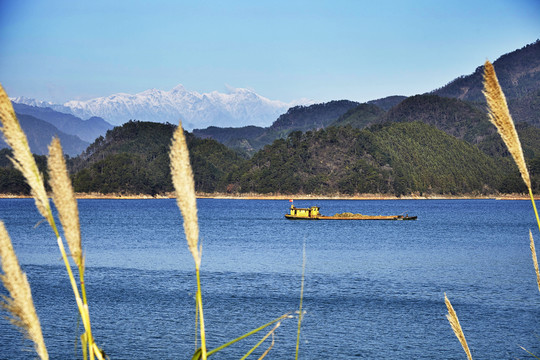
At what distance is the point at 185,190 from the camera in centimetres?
243

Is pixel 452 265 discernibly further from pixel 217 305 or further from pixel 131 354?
pixel 131 354

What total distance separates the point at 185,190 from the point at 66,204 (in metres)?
0.49

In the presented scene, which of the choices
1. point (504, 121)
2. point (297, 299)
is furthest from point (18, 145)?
point (297, 299)

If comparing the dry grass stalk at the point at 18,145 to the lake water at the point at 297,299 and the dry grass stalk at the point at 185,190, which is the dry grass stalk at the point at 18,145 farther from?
the lake water at the point at 297,299

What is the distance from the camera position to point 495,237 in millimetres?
71625

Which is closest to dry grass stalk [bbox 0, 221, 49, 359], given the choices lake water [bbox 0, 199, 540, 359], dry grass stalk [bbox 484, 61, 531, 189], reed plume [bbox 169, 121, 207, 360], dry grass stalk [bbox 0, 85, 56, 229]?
dry grass stalk [bbox 0, 85, 56, 229]

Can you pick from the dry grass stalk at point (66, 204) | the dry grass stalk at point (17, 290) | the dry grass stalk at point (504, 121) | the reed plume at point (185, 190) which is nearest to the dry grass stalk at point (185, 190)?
the reed plume at point (185, 190)

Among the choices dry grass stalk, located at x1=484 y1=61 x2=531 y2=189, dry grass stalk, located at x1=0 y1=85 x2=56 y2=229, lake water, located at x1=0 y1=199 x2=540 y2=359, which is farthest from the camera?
lake water, located at x1=0 y1=199 x2=540 y2=359

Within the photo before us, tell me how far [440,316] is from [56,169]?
79.7 ft

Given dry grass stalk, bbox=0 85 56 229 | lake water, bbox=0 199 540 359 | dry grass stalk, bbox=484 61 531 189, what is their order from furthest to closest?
lake water, bbox=0 199 540 359 → dry grass stalk, bbox=484 61 531 189 → dry grass stalk, bbox=0 85 56 229

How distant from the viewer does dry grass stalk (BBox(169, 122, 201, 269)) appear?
7.93 ft

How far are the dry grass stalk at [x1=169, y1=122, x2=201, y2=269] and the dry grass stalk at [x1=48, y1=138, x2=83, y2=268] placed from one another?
16.7 inches

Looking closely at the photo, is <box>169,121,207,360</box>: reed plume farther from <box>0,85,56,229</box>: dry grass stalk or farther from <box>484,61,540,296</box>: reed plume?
<box>484,61,540,296</box>: reed plume

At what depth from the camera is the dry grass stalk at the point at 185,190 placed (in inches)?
95.1
